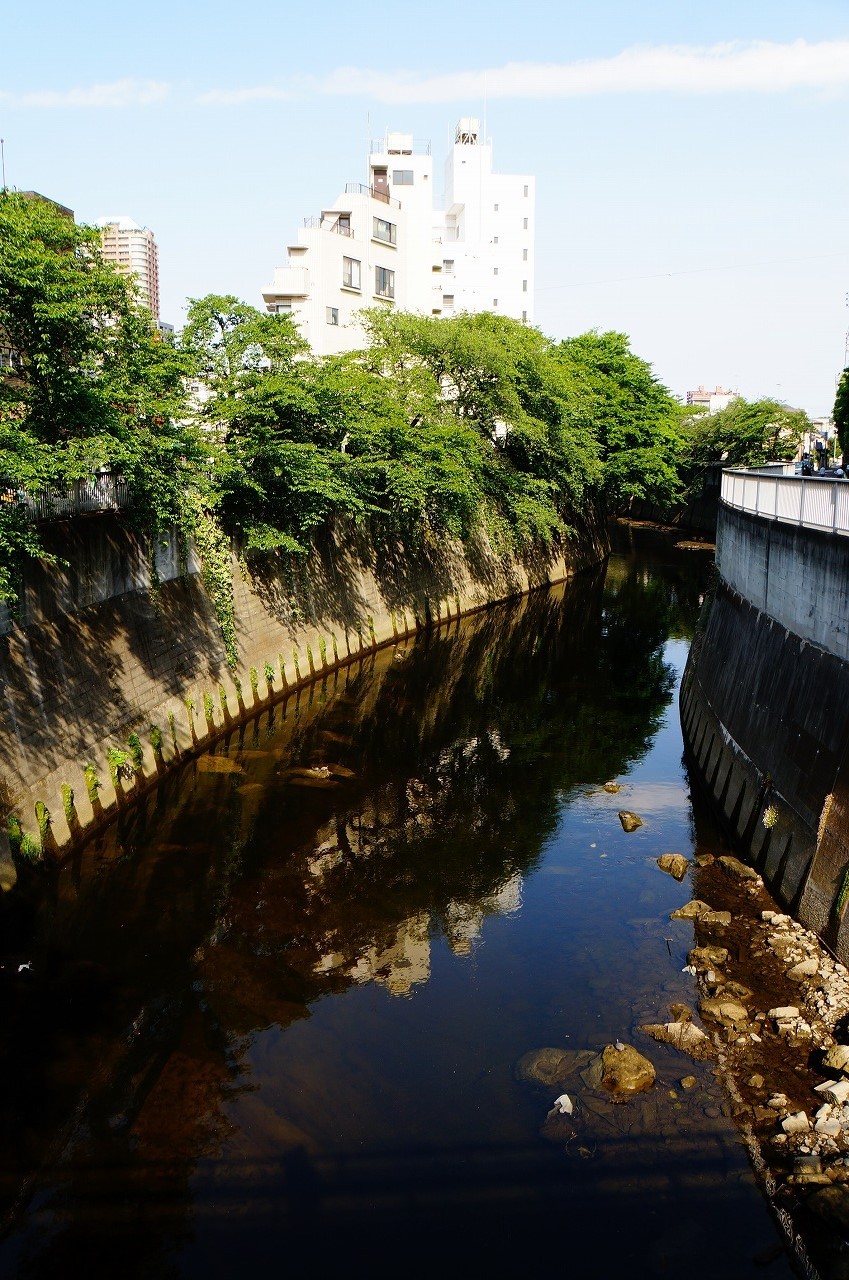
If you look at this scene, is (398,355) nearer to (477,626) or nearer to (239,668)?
(477,626)

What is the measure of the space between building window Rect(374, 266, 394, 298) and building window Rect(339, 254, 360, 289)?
6.35 ft

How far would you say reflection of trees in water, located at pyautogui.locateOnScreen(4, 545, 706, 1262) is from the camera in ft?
43.5

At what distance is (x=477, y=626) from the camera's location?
149 feet

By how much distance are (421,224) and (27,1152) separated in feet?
185

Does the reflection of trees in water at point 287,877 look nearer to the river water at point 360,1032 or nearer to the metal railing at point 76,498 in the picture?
the river water at point 360,1032

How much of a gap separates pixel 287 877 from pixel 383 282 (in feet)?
148

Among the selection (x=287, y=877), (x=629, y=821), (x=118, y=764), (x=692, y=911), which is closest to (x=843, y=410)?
(x=629, y=821)

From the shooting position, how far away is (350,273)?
5294 cm

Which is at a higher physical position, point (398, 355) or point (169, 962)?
point (398, 355)

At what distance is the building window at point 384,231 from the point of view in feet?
178

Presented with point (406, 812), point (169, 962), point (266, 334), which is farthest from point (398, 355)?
point (169, 962)

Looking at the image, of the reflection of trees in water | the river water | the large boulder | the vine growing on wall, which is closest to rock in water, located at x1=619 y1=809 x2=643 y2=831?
the river water

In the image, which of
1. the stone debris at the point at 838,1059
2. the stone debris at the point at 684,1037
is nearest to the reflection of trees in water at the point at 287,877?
the stone debris at the point at 684,1037

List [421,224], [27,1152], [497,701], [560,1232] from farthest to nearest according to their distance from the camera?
[421,224], [497,701], [27,1152], [560,1232]
